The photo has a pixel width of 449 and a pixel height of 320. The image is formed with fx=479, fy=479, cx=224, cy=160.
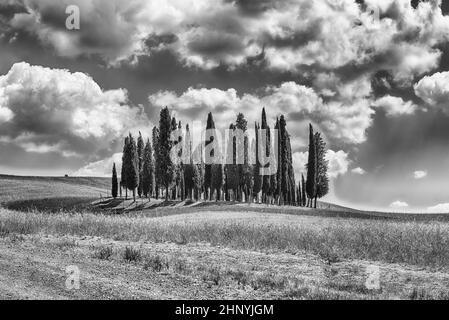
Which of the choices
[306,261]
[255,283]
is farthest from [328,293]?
[306,261]

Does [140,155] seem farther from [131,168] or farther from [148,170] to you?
[131,168]

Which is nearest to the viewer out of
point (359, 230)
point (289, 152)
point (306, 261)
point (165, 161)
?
point (306, 261)

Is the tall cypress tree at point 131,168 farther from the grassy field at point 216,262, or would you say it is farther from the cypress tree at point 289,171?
the grassy field at point 216,262

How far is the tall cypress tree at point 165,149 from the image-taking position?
2689 inches

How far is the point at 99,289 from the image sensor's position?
995 cm

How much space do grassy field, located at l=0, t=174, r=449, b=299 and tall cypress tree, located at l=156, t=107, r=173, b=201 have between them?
4593 centimetres

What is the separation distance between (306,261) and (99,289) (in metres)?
7.15

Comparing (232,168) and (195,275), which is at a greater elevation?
(232,168)

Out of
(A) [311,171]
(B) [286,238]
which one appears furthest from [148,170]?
(B) [286,238]

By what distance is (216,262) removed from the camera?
45.9 ft

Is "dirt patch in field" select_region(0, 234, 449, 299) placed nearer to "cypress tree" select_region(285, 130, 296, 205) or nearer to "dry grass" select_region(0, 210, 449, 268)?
"dry grass" select_region(0, 210, 449, 268)

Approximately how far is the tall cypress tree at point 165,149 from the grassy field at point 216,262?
4593 centimetres

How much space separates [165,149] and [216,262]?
55.9 meters
